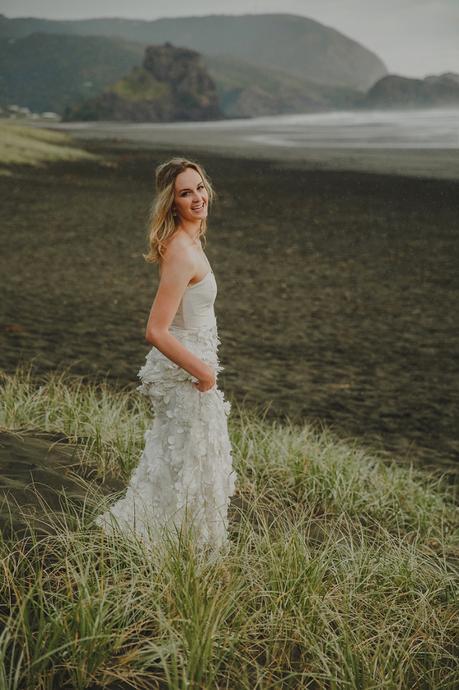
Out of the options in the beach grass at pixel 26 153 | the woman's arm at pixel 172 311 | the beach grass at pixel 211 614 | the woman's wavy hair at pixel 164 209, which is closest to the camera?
the beach grass at pixel 211 614

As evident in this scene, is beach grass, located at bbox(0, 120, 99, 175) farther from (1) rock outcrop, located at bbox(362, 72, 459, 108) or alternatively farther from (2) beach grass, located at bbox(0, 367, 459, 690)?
(1) rock outcrop, located at bbox(362, 72, 459, 108)

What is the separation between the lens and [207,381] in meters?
3.11

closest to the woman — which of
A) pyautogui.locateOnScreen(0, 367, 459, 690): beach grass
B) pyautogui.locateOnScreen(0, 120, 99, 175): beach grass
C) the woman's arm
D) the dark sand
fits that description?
the woman's arm

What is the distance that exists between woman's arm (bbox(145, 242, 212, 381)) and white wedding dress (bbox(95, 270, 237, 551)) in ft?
0.38

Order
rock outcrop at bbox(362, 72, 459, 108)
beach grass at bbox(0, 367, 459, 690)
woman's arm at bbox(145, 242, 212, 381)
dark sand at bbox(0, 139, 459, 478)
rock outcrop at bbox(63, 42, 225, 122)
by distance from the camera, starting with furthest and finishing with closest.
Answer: rock outcrop at bbox(63, 42, 225, 122) → rock outcrop at bbox(362, 72, 459, 108) → dark sand at bbox(0, 139, 459, 478) → woman's arm at bbox(145, 242, 212, 381) → beach grass at bbox(0, 367, 459, 690)

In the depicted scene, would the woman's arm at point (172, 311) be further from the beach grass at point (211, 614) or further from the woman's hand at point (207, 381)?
the beach grass at point (211, 614)

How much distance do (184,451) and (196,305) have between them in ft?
2.10

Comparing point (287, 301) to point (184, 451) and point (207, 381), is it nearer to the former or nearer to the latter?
point (184, 451)

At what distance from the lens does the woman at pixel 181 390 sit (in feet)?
10.1

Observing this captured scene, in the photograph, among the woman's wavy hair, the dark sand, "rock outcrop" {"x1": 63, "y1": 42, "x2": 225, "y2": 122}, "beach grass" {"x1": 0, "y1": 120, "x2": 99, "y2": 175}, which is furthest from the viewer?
"rock outcrop" {"x1": 63, "y1": 42, "x2": 225, "y2": 122}

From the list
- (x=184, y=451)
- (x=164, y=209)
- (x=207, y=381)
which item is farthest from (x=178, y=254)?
(x=184, y=451)

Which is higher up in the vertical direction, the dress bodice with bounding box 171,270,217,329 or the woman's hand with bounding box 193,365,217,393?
the dress bodice with bounding box 171,270,217,329

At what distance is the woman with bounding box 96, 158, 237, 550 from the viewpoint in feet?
10.1

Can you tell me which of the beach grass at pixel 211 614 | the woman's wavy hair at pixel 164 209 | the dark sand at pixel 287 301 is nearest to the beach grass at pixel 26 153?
the dark sand at pixel 287 301
